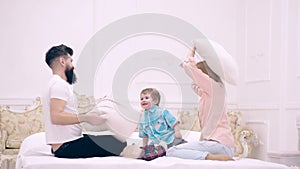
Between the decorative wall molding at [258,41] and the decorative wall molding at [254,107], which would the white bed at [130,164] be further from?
the decorative wall molding at [258,41]

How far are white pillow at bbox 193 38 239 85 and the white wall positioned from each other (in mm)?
1744

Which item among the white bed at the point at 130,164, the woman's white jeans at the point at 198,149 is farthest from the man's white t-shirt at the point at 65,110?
the woman's white jeans at the point at 198,149

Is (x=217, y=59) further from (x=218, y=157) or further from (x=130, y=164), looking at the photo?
(x=130, y=164)

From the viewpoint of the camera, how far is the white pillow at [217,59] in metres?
3.39

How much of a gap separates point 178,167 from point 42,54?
10.8ft

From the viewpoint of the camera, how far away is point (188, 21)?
6066mm

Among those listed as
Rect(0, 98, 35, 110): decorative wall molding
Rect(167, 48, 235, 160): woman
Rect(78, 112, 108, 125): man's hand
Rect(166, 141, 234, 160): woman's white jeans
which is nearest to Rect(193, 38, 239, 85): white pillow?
Rect(167, 48, 235, 160): woman

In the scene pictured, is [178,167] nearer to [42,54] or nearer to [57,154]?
[57,154]

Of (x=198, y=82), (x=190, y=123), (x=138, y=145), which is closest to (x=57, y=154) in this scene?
(x=138, y=145)

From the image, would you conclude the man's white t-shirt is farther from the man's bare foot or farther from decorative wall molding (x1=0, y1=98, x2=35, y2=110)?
decorative wall molding (x1=0, y1=98, x2=35, y2=110)

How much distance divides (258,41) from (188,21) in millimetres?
899

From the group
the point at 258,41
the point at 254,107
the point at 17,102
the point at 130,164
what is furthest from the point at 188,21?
the point at 130,164

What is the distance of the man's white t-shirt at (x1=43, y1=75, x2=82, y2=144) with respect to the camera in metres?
3.18

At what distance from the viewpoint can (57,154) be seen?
318 centimetres
